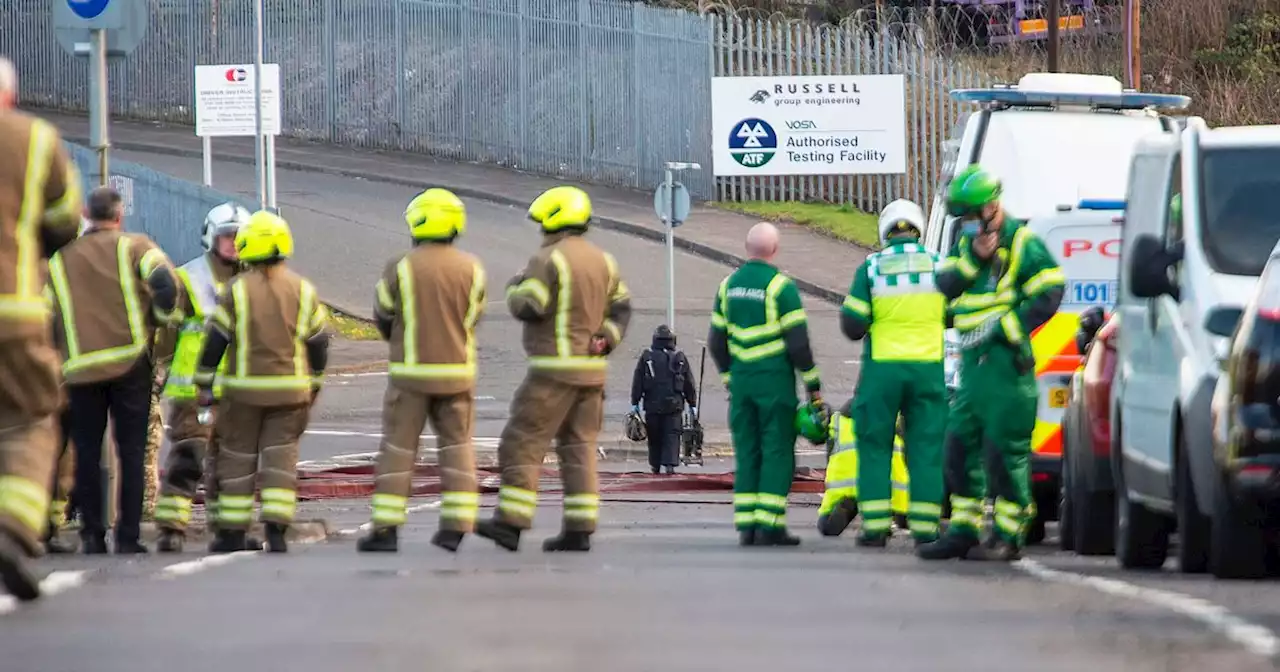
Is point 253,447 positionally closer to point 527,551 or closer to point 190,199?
point 527,551

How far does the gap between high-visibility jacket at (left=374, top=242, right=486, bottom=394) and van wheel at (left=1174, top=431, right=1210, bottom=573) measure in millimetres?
3350

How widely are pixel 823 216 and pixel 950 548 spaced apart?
96.8 ft

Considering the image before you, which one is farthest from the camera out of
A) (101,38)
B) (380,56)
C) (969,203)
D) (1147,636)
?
(380,56)

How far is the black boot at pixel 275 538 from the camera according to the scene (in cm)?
1252

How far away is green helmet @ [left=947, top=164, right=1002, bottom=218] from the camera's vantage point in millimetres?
11938

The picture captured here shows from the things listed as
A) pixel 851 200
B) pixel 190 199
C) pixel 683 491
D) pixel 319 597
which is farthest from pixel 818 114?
pixel 319 597

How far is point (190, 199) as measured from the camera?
113ft

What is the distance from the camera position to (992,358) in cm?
1187

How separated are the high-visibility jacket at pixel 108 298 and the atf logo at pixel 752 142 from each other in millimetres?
28375

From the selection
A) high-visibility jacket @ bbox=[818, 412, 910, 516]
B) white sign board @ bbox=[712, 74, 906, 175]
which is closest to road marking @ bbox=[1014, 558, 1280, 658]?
high-visibility jacket @ bbox=[818, 412, 910, 516]

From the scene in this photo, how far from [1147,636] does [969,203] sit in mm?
4549

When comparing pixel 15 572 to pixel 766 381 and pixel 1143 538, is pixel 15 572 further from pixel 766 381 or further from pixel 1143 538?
pixel 766 381

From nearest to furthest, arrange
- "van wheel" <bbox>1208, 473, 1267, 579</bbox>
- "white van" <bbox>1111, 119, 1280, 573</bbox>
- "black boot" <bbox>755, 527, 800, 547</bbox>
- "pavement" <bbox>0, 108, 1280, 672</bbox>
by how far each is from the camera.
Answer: "pavement" <bbox>0, 108, 1280, 672</bbox> < "van wheel" <bbox>1208, 473, 1267, 579</bbox> < "white van" <bbox>1111, 119, 1280, 573</bbox> < "black boot" <bbox>755, 527, 800, 547</bbox>

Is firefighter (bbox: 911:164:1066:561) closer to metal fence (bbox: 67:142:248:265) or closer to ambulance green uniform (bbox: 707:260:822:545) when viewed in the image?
ambulance green uniform (bbox: 707:260:822:545)
